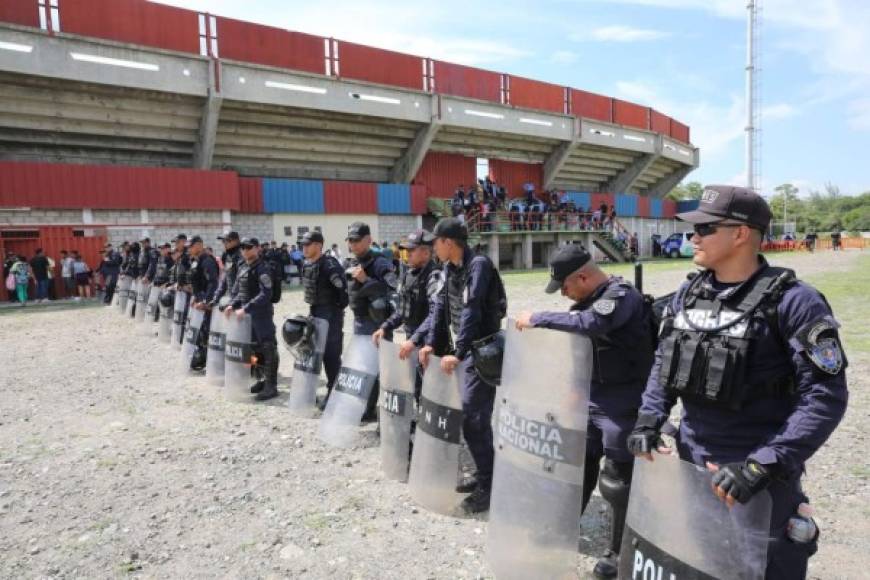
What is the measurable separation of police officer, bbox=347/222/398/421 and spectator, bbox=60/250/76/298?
15.5 metres

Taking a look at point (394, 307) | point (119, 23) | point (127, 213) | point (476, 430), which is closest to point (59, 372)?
point (394, 307)

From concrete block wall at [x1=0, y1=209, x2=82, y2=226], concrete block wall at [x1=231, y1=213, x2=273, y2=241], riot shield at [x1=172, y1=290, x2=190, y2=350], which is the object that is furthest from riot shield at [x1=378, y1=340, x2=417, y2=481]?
concrete block wall at [x1=231, y1=213, x2=273, y2=241]

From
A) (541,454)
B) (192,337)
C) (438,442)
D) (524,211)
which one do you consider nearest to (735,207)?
(541,454)

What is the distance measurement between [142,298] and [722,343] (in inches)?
456

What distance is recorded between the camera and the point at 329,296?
5055 millimetres

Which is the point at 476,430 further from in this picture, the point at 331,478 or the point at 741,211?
the point at 741,211

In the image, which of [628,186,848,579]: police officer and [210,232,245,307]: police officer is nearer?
[628,186,848,579]: police officer

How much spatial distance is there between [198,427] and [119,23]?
1704cm

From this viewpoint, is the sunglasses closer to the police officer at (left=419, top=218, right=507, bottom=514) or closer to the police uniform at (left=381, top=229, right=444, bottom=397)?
the police officer at (left=419, top=218, right=507, bottom=514)

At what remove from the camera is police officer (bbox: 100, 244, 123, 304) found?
1555cm

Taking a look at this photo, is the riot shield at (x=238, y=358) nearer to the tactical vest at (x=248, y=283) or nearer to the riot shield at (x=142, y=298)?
the tactical vest at (x=248, y=283)

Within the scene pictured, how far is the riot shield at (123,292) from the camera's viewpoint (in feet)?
40.4

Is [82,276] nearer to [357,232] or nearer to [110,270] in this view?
[110,270]

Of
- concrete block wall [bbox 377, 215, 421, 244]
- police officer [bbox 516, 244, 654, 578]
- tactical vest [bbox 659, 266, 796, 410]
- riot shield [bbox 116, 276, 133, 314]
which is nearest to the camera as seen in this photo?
tactical vest [bbox 659, 266, 796, 410]
